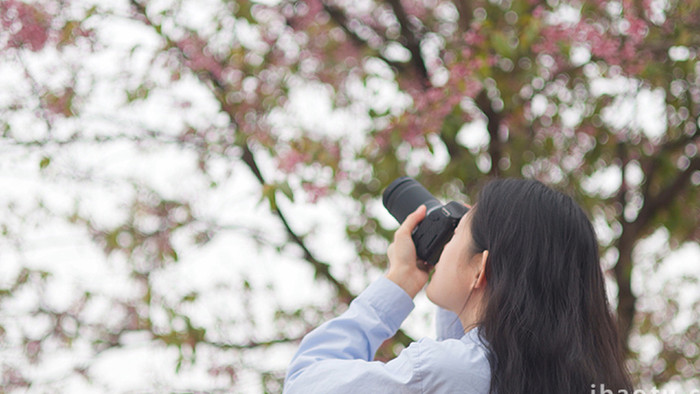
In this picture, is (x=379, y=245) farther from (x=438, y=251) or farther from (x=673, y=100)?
(x=438, y=251)

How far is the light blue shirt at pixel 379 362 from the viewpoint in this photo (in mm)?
915

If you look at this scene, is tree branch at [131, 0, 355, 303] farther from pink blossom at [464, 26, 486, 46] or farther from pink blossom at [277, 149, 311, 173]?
pink blossom at [464, 26, 486, 46]

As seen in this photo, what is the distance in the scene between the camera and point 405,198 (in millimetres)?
1238

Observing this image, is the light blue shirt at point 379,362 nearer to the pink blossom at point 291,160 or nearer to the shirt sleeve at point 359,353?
the shirt sleeve at point 359,353

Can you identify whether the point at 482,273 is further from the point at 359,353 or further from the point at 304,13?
the point at 304,13

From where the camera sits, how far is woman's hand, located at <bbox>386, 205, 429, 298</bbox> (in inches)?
43.9

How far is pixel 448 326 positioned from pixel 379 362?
11.6 inches

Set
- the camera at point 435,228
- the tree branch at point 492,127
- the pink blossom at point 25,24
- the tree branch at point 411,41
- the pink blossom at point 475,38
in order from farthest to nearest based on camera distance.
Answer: the tree branch at point 411,41 → the tree branch at point 492,127 → the pink blossom at point 25,24 → the pink blossom at point 475,38 → the camera at point 435,228

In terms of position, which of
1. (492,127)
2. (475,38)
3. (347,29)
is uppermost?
(475,38)

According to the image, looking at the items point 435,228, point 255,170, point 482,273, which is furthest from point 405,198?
point 255,170

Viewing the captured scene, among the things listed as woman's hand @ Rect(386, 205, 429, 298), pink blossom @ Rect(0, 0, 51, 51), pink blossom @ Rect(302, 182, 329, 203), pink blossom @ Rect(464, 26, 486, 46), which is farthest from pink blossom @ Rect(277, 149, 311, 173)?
woman's hand @ Rect(386, 205, 429, 298)

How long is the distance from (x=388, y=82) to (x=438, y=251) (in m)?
1.67

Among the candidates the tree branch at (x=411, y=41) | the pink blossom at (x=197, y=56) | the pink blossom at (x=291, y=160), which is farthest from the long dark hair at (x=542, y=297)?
the tree branch at (x=411, y=41)

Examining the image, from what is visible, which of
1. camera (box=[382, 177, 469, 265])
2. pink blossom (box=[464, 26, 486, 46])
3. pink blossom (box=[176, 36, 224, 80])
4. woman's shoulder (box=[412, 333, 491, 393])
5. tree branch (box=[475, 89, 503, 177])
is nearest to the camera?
woman's shoulder (box=[412, 333, 491, 393])
